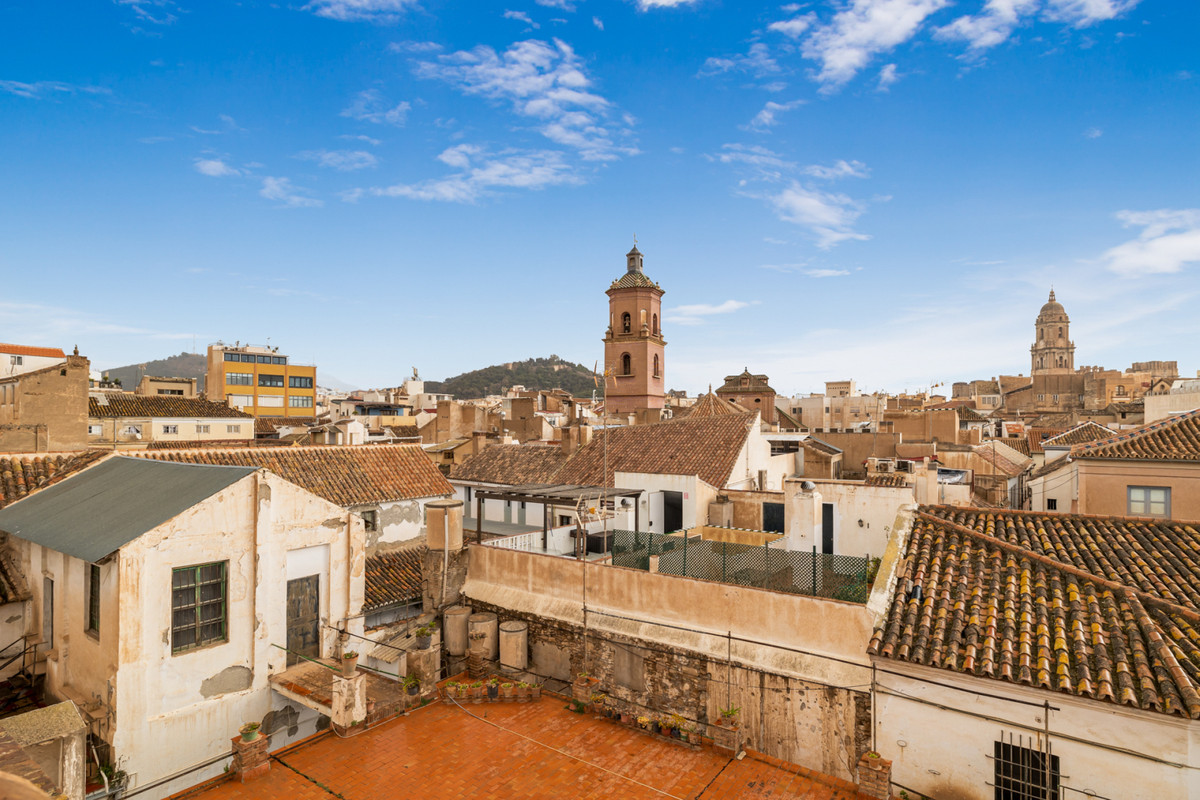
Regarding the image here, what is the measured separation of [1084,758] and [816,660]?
3496mm

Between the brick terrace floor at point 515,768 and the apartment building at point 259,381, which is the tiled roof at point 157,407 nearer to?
the apartment building at point 259,381

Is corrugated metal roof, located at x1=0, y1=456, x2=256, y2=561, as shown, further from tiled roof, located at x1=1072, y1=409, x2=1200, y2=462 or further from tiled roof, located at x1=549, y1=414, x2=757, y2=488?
tiled roof, located at x1=1072, y1=409, x2=1200, y2=462

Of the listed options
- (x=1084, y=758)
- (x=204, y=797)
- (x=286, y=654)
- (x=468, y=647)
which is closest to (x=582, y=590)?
(x=468, y=647)

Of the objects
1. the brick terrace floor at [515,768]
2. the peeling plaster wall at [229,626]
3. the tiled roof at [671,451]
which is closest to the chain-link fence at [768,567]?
the brick terrace floor at [515,768]

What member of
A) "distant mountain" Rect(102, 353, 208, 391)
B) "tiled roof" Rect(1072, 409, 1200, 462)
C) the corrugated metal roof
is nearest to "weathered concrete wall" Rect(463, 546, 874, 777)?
the corrugated metal roof

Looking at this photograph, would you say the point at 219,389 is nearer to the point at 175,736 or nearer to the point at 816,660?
the point at 175,736

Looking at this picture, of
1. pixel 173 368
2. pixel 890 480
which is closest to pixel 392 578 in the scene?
pixel 890 480

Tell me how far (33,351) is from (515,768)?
1728 inches

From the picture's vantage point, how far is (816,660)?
10.3 metres

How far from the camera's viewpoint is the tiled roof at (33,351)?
37.0m

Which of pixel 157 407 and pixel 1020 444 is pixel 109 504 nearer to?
pixel 157 407

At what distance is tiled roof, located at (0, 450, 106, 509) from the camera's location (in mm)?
14039

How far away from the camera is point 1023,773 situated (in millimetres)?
8438

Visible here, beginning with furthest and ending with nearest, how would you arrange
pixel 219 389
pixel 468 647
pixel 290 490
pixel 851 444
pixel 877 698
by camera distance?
1. pixel 219 389
2. pixel 851 444
3. pixel 468 647
4. pixel 290 490
5. pixel 877 698
